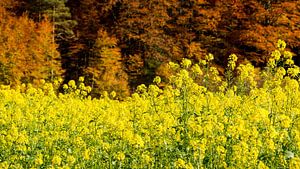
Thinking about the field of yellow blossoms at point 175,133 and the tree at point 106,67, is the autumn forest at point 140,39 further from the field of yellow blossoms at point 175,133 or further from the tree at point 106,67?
the field of yellow blossoms at point 175,133

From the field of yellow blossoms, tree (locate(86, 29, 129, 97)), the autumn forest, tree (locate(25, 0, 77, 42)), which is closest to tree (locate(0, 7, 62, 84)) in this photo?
the autumn forest

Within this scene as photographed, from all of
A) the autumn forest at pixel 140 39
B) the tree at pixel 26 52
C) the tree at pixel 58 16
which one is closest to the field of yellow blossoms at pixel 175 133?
the autumn forest at pixel 140 39

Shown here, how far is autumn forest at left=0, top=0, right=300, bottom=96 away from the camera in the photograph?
26703mm

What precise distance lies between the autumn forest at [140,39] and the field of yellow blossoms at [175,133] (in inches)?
661

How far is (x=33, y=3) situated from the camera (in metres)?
37.3

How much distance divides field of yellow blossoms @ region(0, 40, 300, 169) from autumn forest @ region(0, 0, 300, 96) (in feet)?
55.1

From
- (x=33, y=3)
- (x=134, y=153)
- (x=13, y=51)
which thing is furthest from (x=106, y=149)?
(x=33, y=3)

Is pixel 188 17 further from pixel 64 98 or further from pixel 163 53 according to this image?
pixel 64 98

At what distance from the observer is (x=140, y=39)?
31312mm

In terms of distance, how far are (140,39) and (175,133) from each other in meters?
25.5

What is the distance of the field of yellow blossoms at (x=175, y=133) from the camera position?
5.15m

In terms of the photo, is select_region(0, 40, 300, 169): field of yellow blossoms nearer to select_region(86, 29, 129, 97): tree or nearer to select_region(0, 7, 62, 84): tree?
select_region(86, 29, 129, 97): tree

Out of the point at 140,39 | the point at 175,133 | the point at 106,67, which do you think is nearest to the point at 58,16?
the point at 140,39

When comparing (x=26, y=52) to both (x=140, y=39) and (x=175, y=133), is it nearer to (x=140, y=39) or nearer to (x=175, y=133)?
(x=140, y=39)
